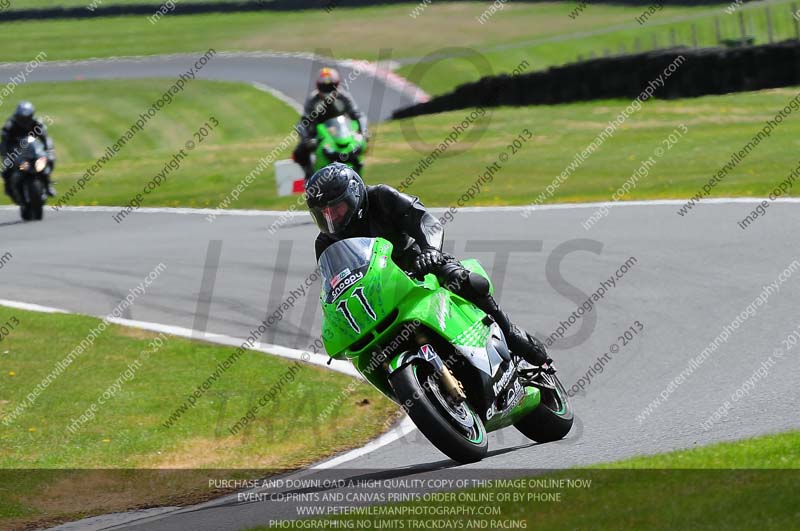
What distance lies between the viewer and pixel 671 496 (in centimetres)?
586

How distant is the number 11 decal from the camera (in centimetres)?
692

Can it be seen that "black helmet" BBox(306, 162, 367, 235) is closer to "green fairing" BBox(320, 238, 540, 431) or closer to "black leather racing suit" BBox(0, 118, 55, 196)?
"green fairing" BBox(320, 238, 540, 431)

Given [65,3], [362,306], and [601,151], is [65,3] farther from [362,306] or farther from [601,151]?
[362,306]

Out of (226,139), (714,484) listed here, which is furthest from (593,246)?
(226,139)

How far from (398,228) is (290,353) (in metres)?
3.77

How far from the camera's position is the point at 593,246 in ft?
44.8

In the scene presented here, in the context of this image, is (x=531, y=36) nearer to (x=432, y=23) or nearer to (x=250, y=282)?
(x=432, y=23)

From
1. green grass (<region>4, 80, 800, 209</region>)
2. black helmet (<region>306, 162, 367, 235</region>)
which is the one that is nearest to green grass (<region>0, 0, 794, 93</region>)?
green grass (<region>4, 80, 800, 209</region>)

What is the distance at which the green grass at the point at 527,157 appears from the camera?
62.3 feet

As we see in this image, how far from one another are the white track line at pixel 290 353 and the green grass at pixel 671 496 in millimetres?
2302

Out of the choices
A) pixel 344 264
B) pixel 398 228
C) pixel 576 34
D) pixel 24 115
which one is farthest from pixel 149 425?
pixel 576 34

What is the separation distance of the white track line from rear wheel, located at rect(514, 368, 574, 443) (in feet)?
3.97

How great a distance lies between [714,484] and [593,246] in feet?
25.5

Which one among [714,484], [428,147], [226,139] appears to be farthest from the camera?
[226,139]
